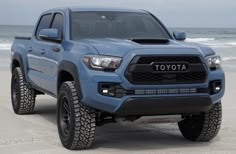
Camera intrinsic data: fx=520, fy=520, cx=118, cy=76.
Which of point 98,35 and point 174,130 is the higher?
point 98,35

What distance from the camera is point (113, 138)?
6945 millimetres

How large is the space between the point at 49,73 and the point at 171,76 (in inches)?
82.5

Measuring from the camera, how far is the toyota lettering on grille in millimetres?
5660

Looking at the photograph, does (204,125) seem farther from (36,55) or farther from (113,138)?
(36,55)

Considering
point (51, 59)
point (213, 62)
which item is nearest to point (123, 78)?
point (213, 62)

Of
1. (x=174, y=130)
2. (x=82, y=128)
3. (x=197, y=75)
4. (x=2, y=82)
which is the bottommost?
(x=2, y=82)

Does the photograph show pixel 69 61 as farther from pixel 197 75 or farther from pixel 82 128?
pixel 197 75

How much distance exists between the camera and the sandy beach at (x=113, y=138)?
6191mm

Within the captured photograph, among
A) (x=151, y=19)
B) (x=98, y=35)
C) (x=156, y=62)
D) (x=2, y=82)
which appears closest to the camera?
(x=156, y=62)

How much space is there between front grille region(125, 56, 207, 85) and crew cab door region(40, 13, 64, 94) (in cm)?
132

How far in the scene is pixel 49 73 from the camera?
715 cm

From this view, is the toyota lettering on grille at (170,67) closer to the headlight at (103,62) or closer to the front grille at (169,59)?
the front grille at (169,59)

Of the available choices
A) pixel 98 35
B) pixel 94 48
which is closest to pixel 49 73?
pixel 98 35

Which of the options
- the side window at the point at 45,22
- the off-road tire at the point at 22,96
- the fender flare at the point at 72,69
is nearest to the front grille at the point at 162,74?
the fender flare at the point at 72,69
